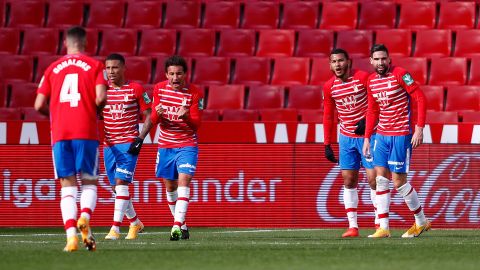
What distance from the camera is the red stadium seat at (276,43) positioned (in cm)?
1873

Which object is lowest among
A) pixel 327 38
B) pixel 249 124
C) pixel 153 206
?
pixel 153 206

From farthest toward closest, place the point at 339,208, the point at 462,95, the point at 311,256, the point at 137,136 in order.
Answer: the point at 462,95 → the point at 339,208 → the point at 137,136 → the point at 311,256

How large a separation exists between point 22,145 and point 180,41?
507 cm

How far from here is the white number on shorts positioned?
895cm

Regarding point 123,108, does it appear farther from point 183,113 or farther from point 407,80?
point 407,80

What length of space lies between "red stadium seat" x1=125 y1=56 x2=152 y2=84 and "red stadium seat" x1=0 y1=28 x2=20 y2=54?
2164 mm

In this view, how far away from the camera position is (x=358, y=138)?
1209 centimetres

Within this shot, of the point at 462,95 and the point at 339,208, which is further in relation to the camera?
the point at 462,95

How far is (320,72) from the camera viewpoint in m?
18.0

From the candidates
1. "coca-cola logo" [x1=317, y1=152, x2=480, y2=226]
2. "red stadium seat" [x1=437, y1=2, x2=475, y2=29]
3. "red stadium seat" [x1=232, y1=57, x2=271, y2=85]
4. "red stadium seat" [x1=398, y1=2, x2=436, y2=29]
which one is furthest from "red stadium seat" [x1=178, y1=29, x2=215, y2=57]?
"coca-cola logo" [x1=317, y1=152, x2=480, y2=226]

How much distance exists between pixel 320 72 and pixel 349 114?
5.95 meters

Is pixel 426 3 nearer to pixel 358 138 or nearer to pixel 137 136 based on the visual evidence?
pixel 358 138

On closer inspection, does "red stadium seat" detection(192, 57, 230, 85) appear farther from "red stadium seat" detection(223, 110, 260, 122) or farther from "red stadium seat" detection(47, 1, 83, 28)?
"red stadium seat" detection(47, 1, 83, 28)

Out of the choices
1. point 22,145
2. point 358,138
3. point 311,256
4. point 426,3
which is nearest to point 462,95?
point 426,3
